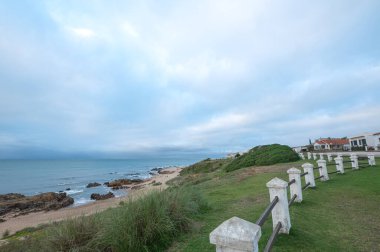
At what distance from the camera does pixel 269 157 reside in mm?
25688

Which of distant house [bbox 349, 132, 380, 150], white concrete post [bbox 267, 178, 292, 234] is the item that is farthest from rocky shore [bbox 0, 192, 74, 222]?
distant house [bbox 349, 132, 380, 150]

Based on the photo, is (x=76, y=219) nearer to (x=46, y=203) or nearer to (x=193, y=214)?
(x=193, y=214)

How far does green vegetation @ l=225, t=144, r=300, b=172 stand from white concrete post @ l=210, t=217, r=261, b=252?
23.4 m

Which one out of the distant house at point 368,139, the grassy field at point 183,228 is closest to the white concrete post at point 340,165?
the grassy field at point 183,228

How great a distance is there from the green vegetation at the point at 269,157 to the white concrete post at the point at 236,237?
76.8 ft

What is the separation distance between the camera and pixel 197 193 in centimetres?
875

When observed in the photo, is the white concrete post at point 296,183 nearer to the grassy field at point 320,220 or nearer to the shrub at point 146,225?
the grassy field at point 320,220

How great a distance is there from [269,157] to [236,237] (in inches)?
960

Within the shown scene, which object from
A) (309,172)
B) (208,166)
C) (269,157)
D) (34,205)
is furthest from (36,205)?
(309,172)

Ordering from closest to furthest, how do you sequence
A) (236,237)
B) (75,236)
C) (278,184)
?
(236,237) < (278,184) < (75,236)

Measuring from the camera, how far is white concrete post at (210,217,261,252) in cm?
260

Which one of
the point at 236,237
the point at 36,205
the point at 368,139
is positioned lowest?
the point at 36,205

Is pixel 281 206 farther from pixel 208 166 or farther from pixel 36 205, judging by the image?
pixel 208 166

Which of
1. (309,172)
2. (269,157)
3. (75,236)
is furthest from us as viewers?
(269,157)
